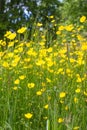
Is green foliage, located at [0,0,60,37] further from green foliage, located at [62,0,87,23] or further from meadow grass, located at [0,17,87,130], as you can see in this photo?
meadow grass, located at [0,17,87,130]

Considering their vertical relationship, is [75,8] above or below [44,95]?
below

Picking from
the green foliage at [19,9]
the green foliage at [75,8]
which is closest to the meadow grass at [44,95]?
the green foliage at [19,9]

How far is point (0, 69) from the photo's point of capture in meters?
2.96

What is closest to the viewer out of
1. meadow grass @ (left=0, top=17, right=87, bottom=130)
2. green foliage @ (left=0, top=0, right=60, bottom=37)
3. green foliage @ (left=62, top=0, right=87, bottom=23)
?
meadow grass @ (left=0, top=17, right=87, bottom=130)

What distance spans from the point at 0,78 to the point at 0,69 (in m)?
0.07

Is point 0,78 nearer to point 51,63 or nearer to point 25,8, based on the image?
point 51,63

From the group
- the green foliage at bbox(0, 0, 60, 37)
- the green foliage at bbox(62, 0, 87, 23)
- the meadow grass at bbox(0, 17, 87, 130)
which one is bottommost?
the green foliage at bbox(62, 0, 87, 23)

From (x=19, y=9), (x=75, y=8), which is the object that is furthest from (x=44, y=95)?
(x=75, y=8)

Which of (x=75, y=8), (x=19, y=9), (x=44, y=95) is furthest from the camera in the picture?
(x=75, y=8)

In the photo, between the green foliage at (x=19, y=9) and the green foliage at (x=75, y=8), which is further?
the green foliage at (x=75, y=8)

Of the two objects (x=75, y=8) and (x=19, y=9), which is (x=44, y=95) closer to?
(x=19, y=9)

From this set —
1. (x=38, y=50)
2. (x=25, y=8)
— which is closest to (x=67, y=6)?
(x=25, y=8)

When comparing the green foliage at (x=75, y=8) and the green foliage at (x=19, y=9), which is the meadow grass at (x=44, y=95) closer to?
the green foliage at (x=19, y=9)

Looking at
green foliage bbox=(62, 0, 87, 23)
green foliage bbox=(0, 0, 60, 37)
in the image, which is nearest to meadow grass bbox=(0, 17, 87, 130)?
green foliage bbox=(0, 0, 60, 37)
